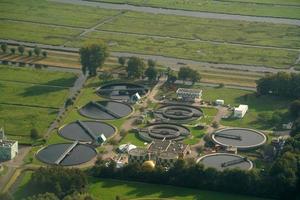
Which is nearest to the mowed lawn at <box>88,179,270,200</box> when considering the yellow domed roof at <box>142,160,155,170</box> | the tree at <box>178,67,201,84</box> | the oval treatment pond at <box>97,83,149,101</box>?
the yellow domed roof at <box>142,160,155,170</box>

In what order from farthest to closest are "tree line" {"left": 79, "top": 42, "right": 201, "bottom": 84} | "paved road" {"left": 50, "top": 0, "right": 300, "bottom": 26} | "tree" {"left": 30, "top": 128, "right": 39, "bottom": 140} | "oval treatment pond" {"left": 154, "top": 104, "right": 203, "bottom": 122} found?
"paved road" {"left": 50, "top": 0, "right": 300, "bottom": 26}, "tree line" {"left": 79, "top": 42, "right": 201, "bottom": 84}, "oval treatment pond" {"left": 154, "top": 104, "right": 203, "bottom": 122}, "tree" {"left": 30, "top": 128, "right": 39, "bottom": 140}

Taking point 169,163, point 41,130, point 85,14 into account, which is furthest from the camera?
point 85,14

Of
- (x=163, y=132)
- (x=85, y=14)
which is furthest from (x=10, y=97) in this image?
(x=85, y=14)

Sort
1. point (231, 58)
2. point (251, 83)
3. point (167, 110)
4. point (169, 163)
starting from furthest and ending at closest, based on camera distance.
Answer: point (231, 58) → point (251, 83) → point (167, 110) → point (169, 163)

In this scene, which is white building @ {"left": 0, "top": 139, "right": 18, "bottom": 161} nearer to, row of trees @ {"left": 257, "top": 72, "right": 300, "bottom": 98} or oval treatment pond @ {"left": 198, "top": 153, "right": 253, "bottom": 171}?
oval treatment pond @ {"left": 198, "top": 153, "right": 253, "bottom": 171}

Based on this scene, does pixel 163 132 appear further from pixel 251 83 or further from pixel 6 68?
pixel 6 68

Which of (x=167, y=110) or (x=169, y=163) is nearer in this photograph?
(x=169, y=163)
